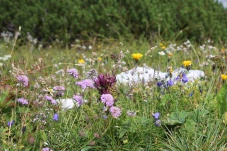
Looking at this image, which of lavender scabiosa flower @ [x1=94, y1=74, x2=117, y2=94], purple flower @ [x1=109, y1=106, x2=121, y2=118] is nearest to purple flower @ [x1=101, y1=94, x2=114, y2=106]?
purple flower @ [x1=109, y1=106, x2=121, y2=118]

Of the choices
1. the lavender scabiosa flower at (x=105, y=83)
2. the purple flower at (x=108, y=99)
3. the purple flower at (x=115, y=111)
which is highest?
the lavender scabiosa flower at (x=105, y=83)

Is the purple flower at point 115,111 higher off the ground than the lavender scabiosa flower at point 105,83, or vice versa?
the lavender scabiosa flower at point 105,83

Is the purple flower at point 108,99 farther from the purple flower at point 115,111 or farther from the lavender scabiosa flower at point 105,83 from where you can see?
the lavender scabiosa flower at point 105,83

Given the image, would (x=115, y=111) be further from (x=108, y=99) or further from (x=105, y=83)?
(x=105, y=83)

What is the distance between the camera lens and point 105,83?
2.60 metres

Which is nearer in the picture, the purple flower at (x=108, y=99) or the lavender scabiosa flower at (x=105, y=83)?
the purple flower at (x=108, y=99)

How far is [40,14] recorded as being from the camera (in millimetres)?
9961

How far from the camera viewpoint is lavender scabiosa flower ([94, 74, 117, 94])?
259 cm

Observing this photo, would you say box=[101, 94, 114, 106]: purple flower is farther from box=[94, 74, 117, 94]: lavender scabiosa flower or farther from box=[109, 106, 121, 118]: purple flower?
box=[94, 74, 117, 94]: lavender scabiosa flower

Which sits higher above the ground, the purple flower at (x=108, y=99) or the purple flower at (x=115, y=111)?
the purple flower at (x=108, y=99)

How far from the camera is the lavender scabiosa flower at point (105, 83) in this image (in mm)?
2594

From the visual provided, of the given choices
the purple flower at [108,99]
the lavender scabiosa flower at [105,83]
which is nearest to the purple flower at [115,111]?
the purple flower at [108,99]

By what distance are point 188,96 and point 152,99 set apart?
0.26m

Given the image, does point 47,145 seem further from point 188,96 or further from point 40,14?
point 40,14
